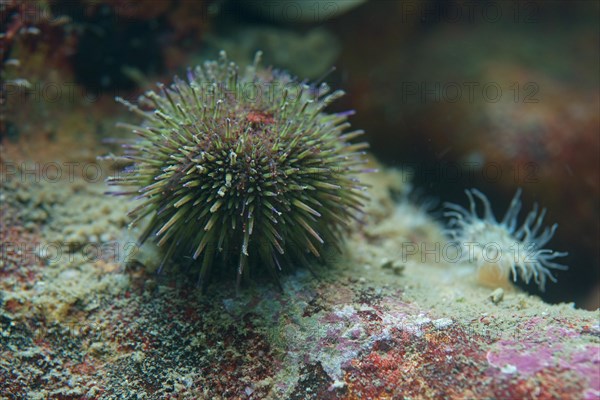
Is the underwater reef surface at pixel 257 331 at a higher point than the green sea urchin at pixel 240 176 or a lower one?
lower

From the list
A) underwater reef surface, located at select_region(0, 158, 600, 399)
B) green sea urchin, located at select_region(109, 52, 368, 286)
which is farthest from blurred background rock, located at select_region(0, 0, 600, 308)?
green sea urchin, located at select_region(109, 52, 368, 286)

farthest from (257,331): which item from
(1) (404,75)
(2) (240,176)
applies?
(1) (404,75)

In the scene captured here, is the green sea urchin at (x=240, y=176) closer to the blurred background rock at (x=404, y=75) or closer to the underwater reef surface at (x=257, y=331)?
the underwater reef surface at (x=257, y=331)

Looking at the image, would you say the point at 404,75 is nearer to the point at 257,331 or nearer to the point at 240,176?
the point at 240,176

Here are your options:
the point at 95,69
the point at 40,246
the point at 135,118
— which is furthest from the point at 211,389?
the point at 95,69

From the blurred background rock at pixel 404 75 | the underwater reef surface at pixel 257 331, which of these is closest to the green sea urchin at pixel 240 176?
the underwater reef surface at pixel 257 331
